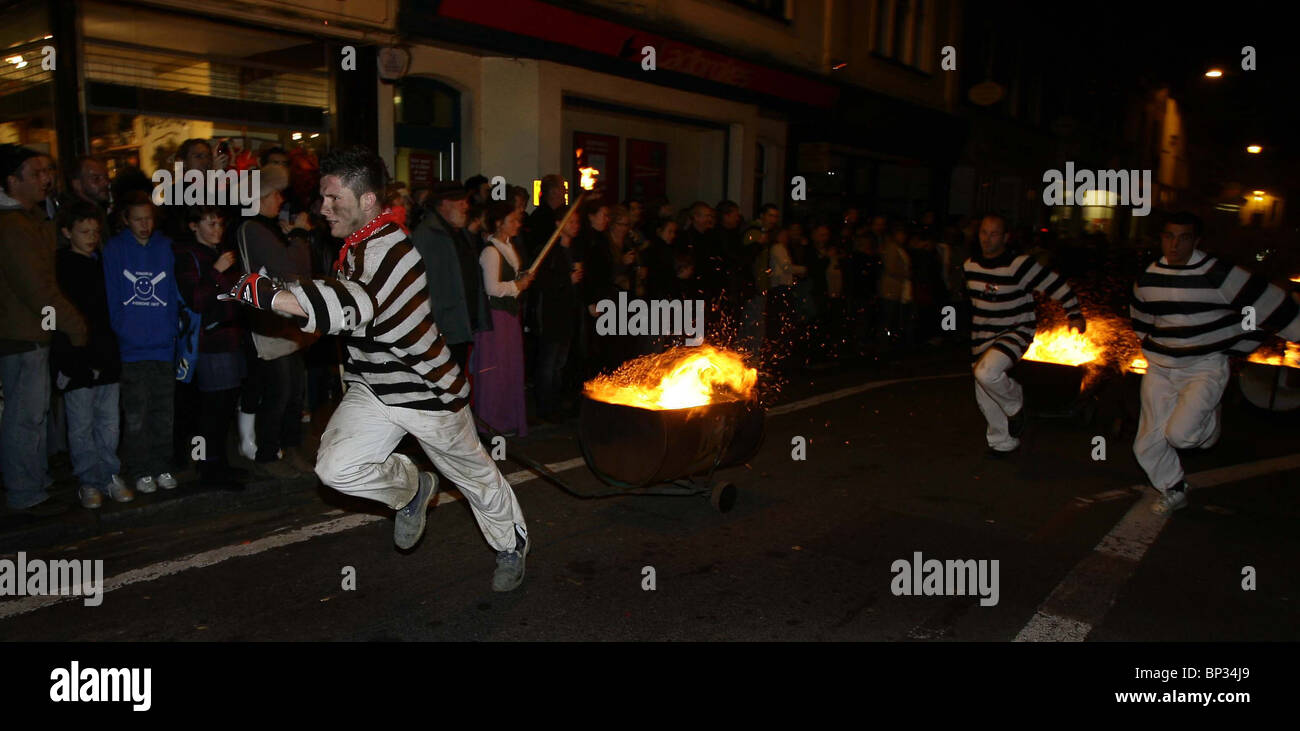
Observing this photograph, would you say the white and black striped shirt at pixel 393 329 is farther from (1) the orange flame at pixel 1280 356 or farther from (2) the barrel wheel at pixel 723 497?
(1) the orange flame at pixel 1280 356

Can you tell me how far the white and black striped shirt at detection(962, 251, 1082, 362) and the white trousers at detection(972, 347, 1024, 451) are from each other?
0.34 feet

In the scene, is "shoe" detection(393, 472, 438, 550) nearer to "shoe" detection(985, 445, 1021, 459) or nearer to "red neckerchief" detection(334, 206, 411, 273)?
"red neckerchief" detection(334, 206, 411, 273)

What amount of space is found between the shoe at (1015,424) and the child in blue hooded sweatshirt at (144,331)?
6.37 metres

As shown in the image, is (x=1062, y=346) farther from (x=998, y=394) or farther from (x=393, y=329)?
(x=393, y=329)

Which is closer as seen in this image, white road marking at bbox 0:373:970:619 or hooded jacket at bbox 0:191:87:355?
white road marking at bbox 0:373:970:619

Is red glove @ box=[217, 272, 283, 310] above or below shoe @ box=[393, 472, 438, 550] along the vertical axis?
above

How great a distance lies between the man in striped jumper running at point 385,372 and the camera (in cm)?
416

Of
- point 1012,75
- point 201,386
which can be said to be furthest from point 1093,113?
point 201,386

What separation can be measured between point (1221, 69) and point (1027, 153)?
6.54 metres

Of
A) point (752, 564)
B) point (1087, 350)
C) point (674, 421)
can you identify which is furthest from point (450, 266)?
point (1087, 350)

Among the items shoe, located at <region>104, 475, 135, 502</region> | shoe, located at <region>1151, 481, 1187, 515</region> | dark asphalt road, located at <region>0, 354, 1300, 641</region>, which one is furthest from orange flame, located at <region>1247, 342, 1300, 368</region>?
shoe, located at <region>104, 475, 135, 502</region>
